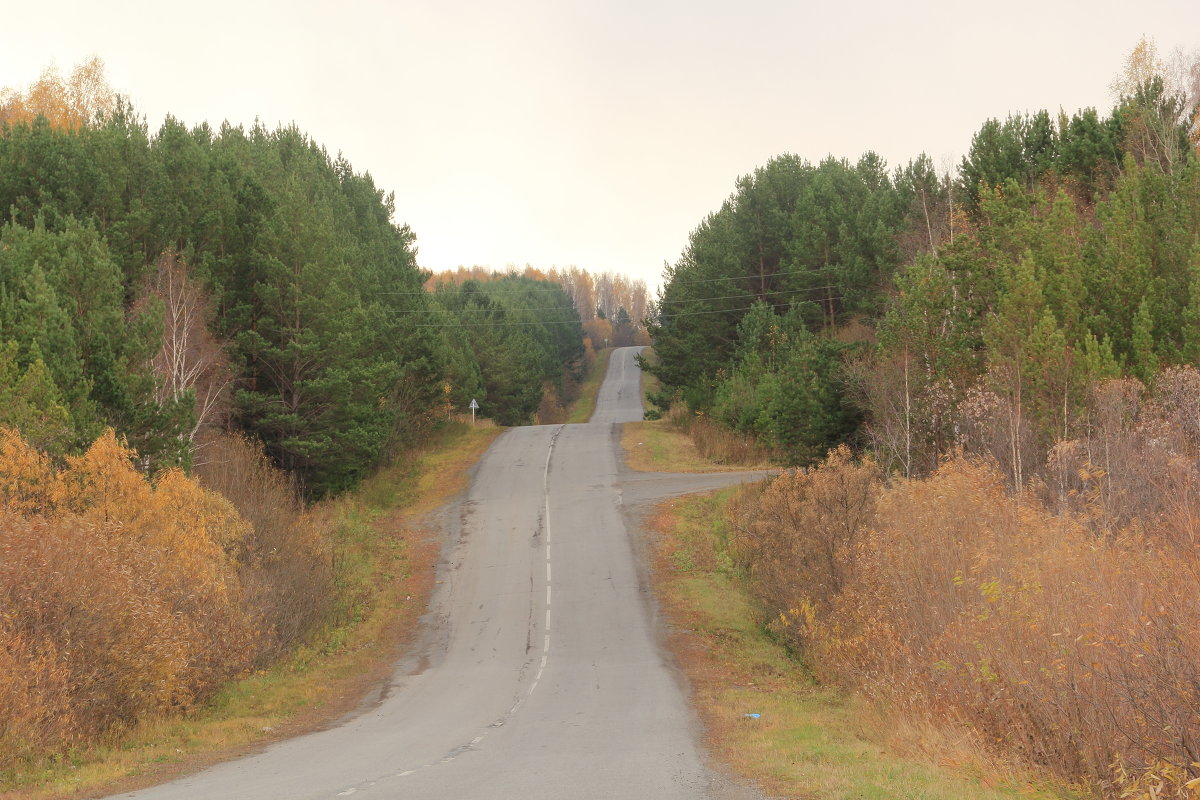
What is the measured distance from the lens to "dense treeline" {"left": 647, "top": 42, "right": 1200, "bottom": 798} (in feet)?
42.1

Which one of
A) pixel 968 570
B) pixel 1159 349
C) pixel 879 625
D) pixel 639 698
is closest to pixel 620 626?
pixel 639 698

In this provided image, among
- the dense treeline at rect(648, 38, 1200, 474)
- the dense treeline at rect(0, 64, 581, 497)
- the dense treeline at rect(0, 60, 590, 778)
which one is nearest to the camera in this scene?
the dense treeline at rect(0, 60, 590, 778)

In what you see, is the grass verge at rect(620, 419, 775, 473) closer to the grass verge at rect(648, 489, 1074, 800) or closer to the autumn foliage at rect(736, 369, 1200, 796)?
the grass verge at rect(648, 489, 1074, 800)

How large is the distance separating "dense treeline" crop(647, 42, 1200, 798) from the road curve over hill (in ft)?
13.6

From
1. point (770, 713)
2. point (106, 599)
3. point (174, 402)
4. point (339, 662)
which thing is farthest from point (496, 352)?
point (106, 599)

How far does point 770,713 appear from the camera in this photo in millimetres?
20000

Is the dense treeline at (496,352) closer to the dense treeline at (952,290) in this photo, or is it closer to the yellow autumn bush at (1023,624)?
the dense treeline at (952,290)

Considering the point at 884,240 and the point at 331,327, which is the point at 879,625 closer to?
the point at 331,327

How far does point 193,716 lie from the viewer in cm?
2091

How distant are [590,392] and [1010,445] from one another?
10060cm

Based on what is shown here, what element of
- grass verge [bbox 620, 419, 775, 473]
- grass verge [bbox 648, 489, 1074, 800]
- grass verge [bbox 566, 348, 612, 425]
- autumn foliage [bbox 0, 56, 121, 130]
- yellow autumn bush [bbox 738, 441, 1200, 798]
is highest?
autumn foliage [bbox 0, 56, 121, 130]

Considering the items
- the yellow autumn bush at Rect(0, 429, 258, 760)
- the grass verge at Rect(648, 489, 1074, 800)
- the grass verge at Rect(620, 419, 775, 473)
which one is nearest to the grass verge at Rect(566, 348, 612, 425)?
the grass verge at Rect(620, 419, 775, 473)

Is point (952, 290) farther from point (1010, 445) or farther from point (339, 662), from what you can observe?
point (339, 662)

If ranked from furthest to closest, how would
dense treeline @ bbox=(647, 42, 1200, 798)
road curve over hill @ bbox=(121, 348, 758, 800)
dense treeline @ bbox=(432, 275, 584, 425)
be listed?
dense treeline @ bbox=(432, 275, 584, 425) → road curve over hill @ bbox=(121, 348, 758, 800) → dense treeline @ bbox=(647, 42, 1200, 798)
